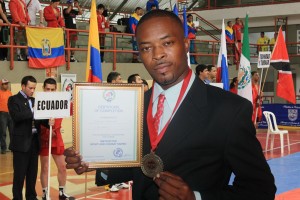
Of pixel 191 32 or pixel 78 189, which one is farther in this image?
pixel 191 32

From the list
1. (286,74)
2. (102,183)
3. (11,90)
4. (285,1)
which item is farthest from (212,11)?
(102,183)

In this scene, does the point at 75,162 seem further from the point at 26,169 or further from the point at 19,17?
the point at 19,17

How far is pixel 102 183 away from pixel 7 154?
1009cm

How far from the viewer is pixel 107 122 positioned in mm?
2096

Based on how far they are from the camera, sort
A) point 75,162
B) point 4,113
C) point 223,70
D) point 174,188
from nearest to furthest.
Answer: point 174,188
point 75,162
point 223,70
point 4,113

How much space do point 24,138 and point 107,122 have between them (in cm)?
444

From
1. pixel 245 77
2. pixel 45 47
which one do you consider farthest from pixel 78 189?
pixel 45 47

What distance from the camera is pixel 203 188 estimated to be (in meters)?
1.70

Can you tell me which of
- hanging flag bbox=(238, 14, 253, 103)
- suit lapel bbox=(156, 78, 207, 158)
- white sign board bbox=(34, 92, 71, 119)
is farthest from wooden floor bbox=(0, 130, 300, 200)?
suit lapel bbox=(156, 78, 207, 158)

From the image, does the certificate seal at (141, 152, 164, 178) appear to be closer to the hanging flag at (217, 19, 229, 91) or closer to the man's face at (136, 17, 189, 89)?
the man's face at (136, 17, 189, 89)

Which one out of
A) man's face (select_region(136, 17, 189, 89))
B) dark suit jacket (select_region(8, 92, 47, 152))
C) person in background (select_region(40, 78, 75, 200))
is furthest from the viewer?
person in background (select_region(40, 78, 75, 200))

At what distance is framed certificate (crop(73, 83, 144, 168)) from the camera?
2012 millimetres

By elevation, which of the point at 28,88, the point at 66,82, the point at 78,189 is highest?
the point at 66,82

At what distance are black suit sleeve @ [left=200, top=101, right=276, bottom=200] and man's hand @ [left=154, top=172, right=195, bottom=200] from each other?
10 cm
